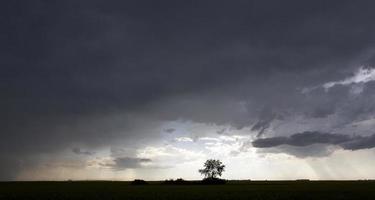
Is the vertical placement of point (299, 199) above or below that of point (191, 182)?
below

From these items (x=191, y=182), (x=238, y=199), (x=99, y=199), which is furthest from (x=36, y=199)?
(x=191, y=182)

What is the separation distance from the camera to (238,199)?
63.8 m

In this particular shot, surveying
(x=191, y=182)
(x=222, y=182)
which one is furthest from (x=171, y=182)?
(x=222, y=182)

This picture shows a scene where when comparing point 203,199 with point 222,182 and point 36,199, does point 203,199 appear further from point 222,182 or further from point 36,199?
point 222,182

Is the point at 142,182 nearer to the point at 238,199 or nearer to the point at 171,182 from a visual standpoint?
the point at 171,182

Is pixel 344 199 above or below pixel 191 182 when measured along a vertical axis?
below

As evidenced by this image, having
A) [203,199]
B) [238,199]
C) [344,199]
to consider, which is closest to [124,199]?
[203,199]

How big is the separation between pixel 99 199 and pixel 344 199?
3906 cm

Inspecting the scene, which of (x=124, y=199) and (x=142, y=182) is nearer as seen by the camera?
(x=124, y=199)

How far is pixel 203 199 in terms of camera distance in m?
63.5

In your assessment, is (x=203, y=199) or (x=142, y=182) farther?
(x=142, y=182)

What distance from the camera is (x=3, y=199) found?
64438mm

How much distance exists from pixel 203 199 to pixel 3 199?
31212mm

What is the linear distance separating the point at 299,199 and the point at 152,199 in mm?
23745
